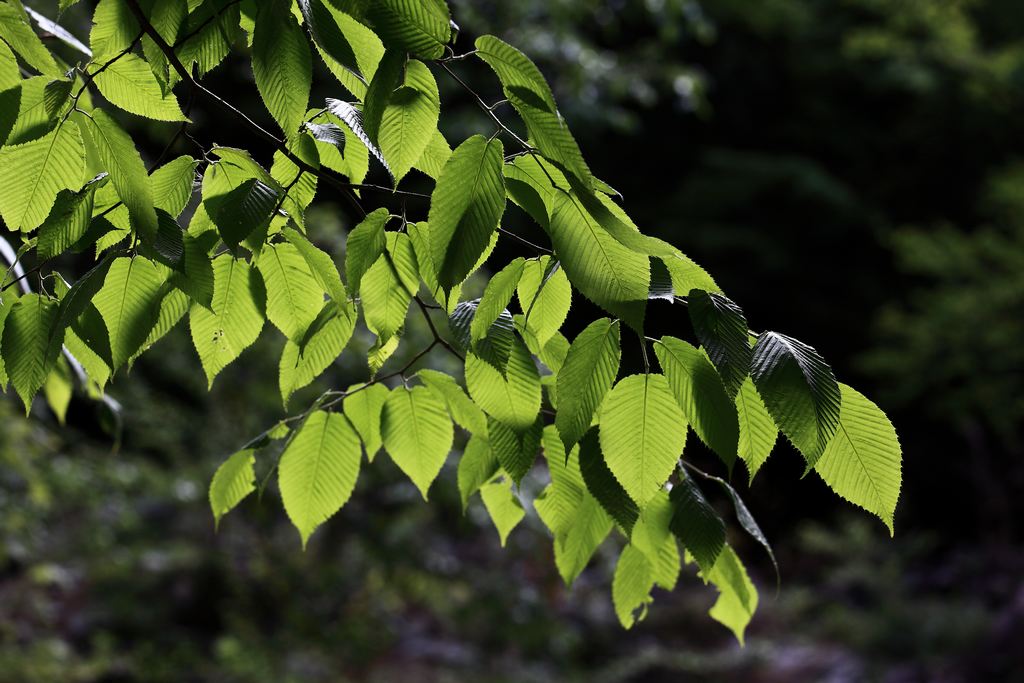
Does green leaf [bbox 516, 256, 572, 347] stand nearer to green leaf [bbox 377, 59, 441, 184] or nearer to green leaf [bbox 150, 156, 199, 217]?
green leaf [bbox 377, 59, 441, 184]

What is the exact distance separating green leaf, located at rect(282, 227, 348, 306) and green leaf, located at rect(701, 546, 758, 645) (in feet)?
1.42

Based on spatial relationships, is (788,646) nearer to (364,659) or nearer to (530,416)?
(364,659)

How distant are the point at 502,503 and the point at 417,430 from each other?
0.51ft

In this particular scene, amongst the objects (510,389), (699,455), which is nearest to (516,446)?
(510,389)

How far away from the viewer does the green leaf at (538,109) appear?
2.20 ft

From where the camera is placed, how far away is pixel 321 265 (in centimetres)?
86

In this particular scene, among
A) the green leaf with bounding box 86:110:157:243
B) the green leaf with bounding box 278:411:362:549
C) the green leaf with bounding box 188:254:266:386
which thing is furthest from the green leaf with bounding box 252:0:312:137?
the green leaf with bounding box 278:411:362:549

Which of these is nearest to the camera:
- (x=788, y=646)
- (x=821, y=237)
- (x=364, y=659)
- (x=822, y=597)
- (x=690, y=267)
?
(x=690, y=267)

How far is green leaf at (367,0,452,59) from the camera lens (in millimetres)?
677

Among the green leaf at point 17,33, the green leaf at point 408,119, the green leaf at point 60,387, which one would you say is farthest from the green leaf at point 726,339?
the green leaf at point 60,387

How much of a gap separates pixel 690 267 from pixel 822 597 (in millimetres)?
7139

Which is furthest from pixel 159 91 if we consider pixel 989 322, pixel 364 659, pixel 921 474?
pixel 921 474

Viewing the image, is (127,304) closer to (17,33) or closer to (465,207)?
(17,33)

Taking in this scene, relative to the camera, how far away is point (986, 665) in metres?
5.52
